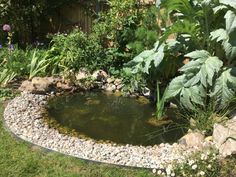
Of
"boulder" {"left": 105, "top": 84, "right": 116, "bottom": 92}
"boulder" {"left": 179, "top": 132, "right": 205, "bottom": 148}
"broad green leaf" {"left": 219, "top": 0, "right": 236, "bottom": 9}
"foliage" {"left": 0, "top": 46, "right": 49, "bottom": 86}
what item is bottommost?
"boulder" {"left": 105, "top": 84, "right": 116, "bottom": 92}

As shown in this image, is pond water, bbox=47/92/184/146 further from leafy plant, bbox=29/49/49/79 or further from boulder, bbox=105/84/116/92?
leafy plant, bbox=29/49/49/79

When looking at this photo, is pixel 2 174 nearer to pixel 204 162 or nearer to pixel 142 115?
pixel 204 162

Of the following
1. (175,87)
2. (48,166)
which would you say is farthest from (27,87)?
(48,166)

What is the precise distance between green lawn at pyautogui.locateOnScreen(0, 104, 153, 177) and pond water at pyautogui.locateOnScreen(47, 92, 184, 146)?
2.98ft

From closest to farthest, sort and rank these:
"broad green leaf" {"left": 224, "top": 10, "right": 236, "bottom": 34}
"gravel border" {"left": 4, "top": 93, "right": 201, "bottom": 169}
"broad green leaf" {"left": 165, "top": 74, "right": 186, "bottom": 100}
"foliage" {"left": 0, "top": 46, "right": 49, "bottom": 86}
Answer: "gravel border" {"left": 4, "top": 93, "right": 201, "bottom": 169} < "broad green leaf" {"left": 224, "top": 10, "right": 236, "bottom": 34} < "broad green leaf" {"left": 165, "top": 74, "right": 186, "bottom": 100} < "foliage" {"left": 0, "top": 46, "right": 49, "bottom": 86}

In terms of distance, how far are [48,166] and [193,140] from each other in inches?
63.4

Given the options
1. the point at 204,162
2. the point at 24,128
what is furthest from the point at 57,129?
the point at 204,162

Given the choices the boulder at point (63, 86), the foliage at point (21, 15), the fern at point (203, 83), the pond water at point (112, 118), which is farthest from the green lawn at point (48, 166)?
the foliage at point (21, 15)

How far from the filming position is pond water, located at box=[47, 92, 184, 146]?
17.8ft

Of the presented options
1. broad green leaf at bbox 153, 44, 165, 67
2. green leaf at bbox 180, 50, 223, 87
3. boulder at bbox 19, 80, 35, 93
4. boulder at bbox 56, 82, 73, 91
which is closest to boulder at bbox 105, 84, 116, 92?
boulder at bbox 56, 82, 73, 91

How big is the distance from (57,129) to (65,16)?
4606 millimetres

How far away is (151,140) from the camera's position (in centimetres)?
532

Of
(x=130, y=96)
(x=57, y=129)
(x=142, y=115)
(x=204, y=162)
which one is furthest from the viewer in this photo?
(x=130, y=96)

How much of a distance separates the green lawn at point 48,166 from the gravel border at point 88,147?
3.0 inches
